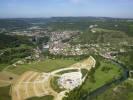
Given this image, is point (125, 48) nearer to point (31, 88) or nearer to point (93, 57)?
point (93, 57)

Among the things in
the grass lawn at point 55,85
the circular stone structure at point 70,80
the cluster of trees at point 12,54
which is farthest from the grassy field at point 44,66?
the grass lawn at point 55,85

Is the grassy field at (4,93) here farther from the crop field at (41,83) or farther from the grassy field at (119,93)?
the grassy field at (119,93)

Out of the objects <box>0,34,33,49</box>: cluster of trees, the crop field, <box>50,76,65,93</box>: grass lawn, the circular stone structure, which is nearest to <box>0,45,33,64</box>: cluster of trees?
<box>0,34,33,49</box>: cluster of trees

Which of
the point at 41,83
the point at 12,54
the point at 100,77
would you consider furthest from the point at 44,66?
the point at 12,54

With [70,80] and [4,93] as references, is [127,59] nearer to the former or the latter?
[70,80]

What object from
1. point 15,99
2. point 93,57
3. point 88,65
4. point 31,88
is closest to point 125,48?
point 93,57

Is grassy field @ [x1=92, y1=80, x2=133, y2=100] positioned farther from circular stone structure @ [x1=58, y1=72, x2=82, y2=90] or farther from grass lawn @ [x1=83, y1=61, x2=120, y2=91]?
circular stone structure @ [x1=58, y1=72, x2=82, y2=90]
